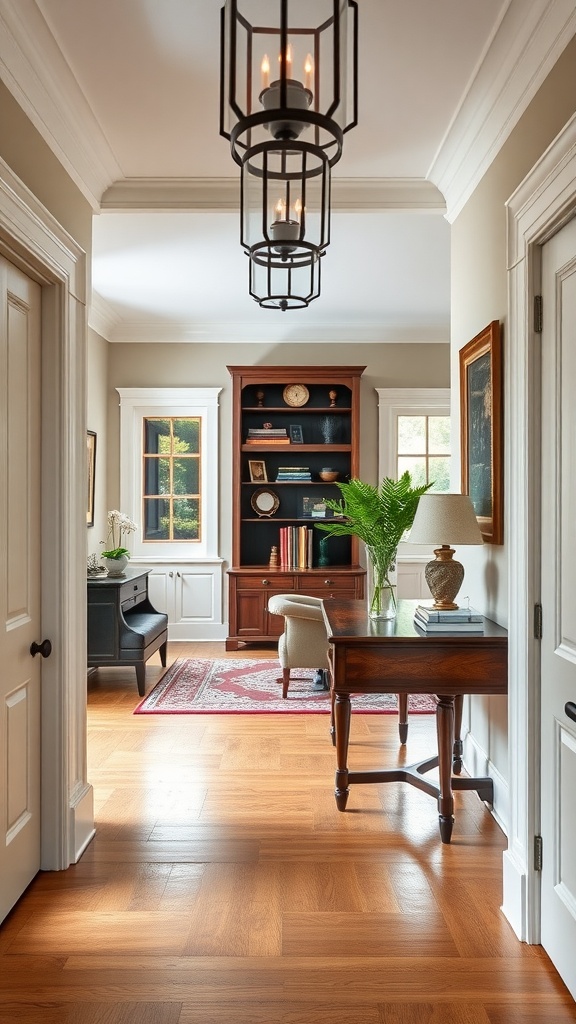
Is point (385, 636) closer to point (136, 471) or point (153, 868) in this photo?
point (153, 868)

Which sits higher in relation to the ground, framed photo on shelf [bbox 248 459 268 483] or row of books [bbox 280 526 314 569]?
framed photo on shelf [bbox 248 459 268 483]

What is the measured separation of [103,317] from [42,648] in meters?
4.75

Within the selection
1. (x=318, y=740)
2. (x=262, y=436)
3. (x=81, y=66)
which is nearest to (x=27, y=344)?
(x=81, y=66)

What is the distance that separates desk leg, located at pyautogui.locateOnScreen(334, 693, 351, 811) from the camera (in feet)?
10.8

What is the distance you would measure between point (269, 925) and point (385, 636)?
1119 millimetres

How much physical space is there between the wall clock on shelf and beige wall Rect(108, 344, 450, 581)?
0.32 m

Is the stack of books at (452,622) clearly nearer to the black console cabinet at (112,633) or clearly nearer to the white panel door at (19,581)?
the white panel door at (19,581)

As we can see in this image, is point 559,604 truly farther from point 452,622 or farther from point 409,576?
point 409,576

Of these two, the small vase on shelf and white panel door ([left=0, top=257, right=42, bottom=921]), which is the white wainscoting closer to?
the small vase on shelf

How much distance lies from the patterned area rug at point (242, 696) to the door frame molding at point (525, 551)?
89.7 inches

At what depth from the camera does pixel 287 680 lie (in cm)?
527

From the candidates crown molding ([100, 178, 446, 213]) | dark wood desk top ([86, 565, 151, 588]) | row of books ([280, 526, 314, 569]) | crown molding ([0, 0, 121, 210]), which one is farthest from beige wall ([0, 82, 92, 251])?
row of books ([280, 526, 314, 569])

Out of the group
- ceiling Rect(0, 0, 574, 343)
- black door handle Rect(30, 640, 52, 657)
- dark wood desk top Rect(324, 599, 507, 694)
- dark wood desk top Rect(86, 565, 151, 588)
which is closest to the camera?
ceiling Rect(0, 0, 574, 343)

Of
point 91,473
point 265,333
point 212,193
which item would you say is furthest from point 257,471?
point 212,193
